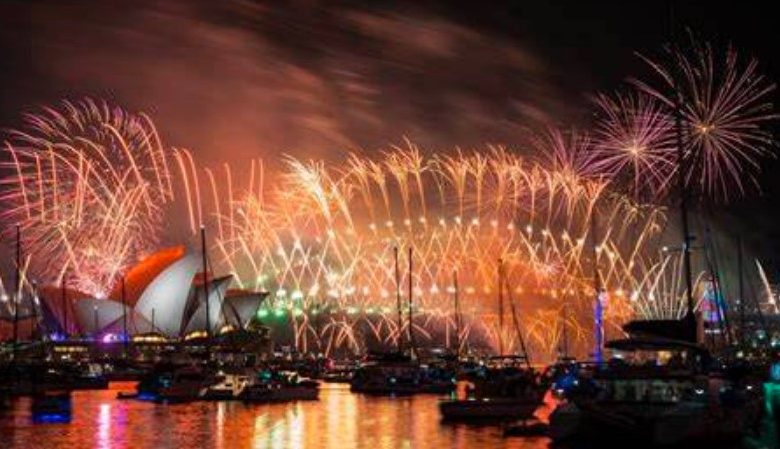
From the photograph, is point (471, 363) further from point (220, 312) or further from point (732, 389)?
point (732, 389)

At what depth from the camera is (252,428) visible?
5553cm

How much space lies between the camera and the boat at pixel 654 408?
130 ft

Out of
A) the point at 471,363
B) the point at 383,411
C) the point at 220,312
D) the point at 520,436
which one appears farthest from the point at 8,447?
the point at 220,312

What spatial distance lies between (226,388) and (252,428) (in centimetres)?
2598

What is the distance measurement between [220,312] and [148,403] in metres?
72.1

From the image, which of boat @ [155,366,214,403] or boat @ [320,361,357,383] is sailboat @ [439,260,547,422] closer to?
boat @ [155,366,214,403]

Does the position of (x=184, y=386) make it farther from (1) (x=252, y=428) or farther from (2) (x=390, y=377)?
(1) (x=252, y=428)

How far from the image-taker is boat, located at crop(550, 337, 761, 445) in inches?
1564

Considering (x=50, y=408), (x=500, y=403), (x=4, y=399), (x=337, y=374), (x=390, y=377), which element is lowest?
(x=50, y=408)

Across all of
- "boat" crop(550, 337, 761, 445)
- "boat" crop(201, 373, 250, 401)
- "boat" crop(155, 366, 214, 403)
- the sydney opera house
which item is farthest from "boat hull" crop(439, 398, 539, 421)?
the sydney opera house

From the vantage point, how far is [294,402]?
76875mm

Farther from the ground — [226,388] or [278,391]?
[226,388]

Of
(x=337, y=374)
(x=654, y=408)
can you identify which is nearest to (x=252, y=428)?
(x=654, y=408)

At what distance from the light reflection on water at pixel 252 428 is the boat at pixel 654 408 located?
2.19m
